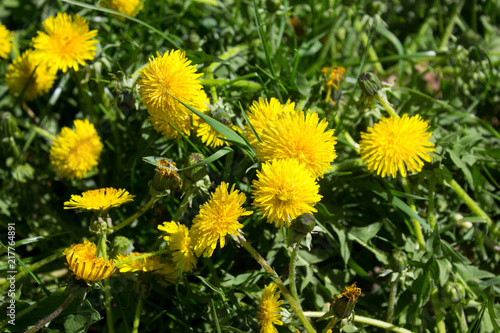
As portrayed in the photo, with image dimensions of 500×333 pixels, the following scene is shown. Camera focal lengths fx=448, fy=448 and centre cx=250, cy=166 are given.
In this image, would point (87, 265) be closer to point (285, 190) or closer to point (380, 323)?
point (285, 190)

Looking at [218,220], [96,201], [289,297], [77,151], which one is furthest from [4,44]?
[289,297]

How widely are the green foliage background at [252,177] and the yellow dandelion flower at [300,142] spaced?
0.22 meters

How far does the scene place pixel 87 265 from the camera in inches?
48.4

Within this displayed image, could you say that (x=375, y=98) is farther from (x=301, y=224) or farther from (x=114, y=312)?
(x=114, y=312)

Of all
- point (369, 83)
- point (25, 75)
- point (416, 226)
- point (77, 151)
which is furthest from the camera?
point (25, 75)

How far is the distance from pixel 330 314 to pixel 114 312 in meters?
0.74

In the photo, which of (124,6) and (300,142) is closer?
(300,142)

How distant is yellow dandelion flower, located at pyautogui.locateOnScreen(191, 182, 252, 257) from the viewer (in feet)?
4.11

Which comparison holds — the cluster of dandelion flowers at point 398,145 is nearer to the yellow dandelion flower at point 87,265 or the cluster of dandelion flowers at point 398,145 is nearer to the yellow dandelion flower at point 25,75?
the yellow dandelion flower at point 87,265

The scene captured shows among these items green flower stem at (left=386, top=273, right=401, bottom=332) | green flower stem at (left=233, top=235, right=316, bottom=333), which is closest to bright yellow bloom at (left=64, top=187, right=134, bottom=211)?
green flower stem at (left=233, top=235, right=316, bottom=333)

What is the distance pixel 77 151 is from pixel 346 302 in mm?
1146

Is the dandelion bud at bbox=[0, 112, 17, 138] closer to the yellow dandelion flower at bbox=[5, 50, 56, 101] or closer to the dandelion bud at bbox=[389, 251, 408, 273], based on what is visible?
the yellow dandelion flower at bbox=[5, 50, 56, 101]

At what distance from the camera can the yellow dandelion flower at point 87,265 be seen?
48.3 inches

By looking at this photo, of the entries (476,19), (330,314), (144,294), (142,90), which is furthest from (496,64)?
(144,294)
